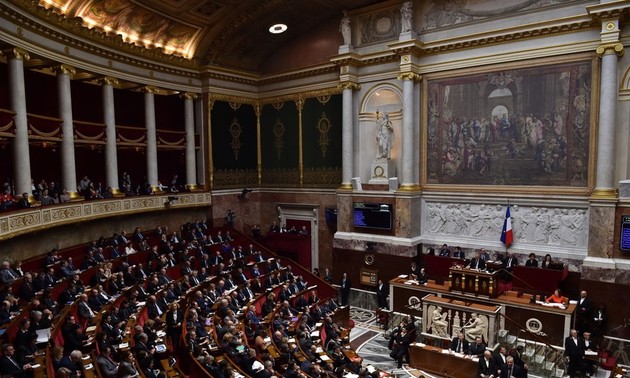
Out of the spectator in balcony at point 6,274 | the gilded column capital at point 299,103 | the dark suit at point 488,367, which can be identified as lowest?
the dark suit at point 488,367

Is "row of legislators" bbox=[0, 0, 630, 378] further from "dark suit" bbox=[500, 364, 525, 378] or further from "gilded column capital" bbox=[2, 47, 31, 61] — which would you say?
"dark suit" bbox=[500, 364, 525, 378]

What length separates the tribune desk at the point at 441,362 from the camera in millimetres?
12406

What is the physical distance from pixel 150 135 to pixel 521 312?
15963mm

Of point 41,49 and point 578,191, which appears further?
point 578,191

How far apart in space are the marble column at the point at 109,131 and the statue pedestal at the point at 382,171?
10.6 metres

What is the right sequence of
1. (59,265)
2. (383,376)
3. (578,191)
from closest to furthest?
(383,376)
(59,265)
(578,191)

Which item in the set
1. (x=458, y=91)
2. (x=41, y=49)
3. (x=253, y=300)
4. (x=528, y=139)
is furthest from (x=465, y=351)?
(x=41, y=49)

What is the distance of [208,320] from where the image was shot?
41.1 ft

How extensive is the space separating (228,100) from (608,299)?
1794 centimetres

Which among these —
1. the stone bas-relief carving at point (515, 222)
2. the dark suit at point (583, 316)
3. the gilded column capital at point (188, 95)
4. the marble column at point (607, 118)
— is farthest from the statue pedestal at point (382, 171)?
the gilded column capital at point (188, 95)

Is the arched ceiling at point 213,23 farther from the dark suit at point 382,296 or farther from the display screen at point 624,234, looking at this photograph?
the display screen at point 624,234

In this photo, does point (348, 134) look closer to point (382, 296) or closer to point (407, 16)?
point (407, 16)

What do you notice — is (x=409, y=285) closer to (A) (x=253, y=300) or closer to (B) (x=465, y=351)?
(B) (x=465, y=351)

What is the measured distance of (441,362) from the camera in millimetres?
12914
